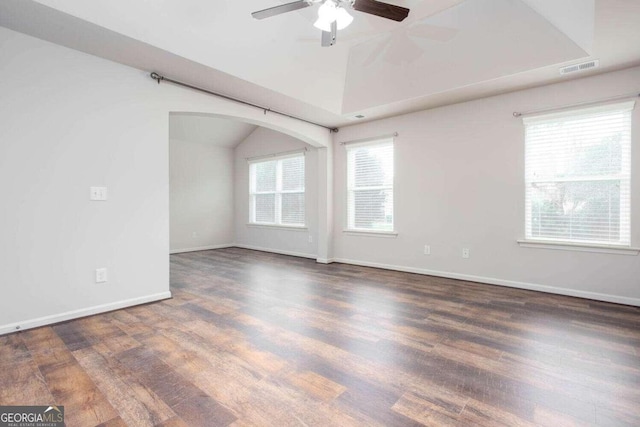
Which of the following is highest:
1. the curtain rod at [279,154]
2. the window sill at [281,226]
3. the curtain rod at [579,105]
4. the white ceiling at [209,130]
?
the white ceiling at [209,130]

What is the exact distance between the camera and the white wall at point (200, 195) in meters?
7.04

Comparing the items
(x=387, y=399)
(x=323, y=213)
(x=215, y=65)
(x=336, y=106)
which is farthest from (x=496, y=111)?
(x=387, y=399)

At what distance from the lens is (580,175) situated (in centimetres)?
358

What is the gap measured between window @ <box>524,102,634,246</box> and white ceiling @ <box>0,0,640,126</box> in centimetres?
54

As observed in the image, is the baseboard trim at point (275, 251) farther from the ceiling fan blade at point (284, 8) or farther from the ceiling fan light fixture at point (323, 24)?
the ceiling fan blade at point (284, 8)

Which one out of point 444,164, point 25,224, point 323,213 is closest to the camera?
point 25,224

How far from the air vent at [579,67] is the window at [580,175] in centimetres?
48

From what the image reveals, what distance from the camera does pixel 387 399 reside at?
1.72 metres

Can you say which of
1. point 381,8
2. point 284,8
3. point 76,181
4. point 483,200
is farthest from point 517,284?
point 76,181

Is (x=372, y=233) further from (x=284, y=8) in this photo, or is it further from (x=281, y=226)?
(x=284, y=8)

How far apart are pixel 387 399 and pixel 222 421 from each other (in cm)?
87

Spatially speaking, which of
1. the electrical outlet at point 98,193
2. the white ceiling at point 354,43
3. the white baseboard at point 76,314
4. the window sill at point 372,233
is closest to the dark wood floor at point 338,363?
the white baseboard at point 76,314

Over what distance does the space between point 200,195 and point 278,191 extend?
1964mm

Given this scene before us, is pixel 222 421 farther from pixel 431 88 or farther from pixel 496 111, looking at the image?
pixel 496 111
